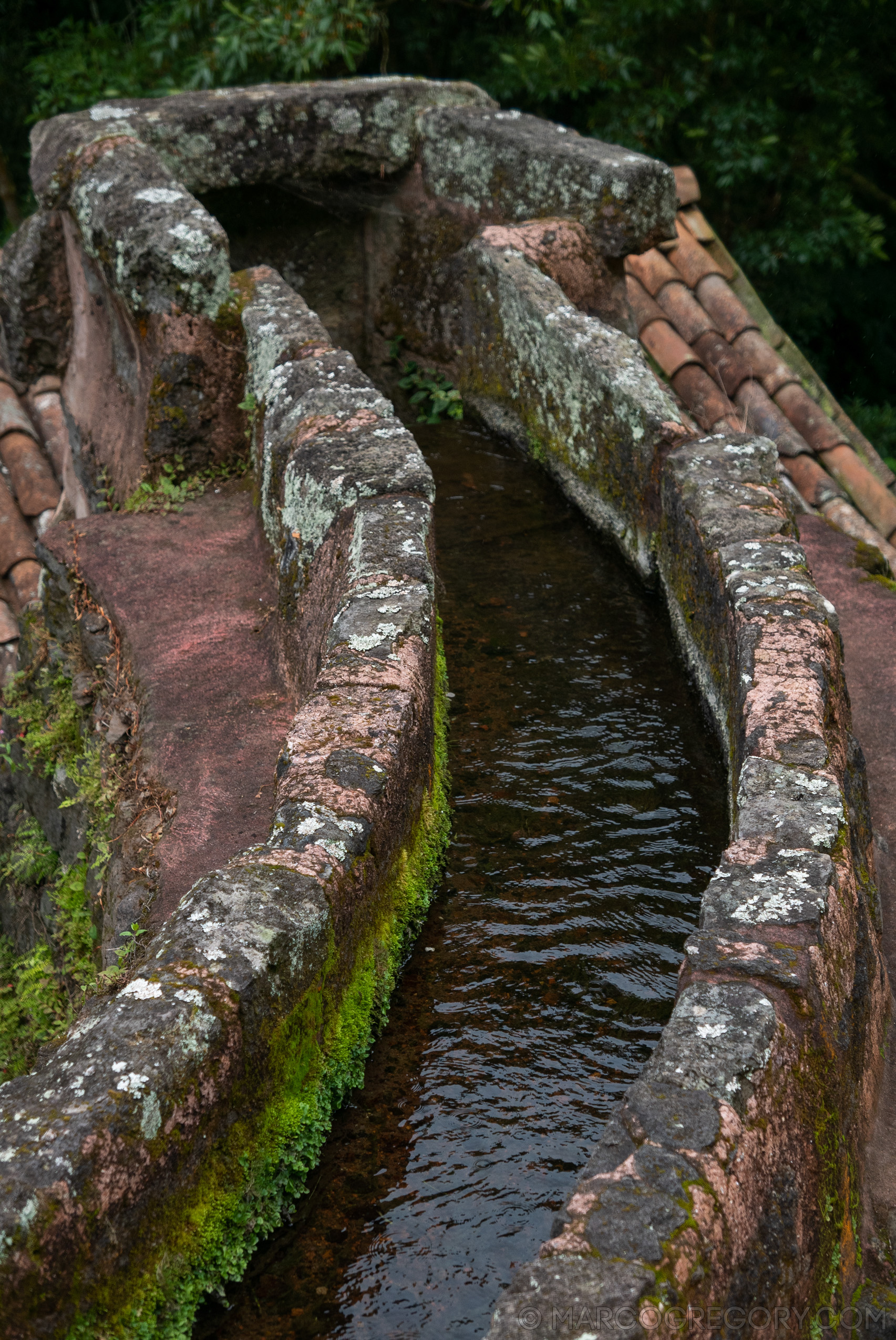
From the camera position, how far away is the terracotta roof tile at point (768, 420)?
722 cm

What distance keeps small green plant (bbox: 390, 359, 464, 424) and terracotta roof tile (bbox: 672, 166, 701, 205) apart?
2642mm

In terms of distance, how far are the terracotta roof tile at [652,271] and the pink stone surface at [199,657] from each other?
3753 millimetres

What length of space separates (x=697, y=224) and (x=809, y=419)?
1.90 meters

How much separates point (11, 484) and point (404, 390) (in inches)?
92.7

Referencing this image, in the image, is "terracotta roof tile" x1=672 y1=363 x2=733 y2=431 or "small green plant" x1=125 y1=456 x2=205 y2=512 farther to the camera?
"terracotta roof tile" x1=672 y1=363 x2=733 y2=431

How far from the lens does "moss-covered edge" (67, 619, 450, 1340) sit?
2.26 metres

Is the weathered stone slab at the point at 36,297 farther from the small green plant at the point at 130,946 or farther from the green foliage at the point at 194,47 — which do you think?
the small green plant at the point at 130,946

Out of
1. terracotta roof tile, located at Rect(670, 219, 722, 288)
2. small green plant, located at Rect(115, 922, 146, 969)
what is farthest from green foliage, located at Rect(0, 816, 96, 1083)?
terracotta roof tile, located at Rect(670, 219, 722, 288)

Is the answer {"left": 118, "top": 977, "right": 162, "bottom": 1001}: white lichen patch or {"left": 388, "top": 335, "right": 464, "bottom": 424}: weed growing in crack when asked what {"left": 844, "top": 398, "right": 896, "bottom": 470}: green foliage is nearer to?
{"left": 388, "top": 335, "right": 464, "bottom": 424}: weed growing in crack

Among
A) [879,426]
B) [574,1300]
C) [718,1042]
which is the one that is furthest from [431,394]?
[879,426]

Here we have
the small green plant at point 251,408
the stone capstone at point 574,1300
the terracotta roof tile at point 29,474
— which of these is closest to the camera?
the stone capstone at point 574,1300

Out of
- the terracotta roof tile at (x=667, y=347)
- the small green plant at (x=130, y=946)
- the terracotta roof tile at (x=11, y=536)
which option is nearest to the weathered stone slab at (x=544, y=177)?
the terracotta roof tile at (x=667, y=347)

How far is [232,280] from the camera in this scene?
5.57 metres

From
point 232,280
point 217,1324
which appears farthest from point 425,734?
point 232,280
